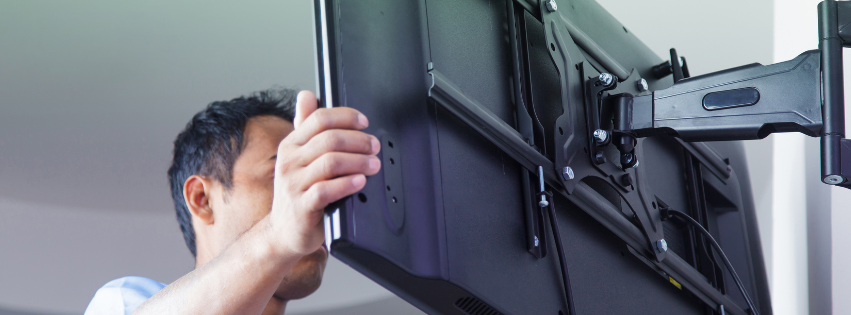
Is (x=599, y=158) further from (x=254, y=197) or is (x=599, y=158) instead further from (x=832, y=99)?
(x=254, y=197)

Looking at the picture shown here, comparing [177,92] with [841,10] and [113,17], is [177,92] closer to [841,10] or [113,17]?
[113,17]

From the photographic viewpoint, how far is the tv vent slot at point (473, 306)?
0.61 m

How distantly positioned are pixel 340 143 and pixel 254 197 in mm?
705

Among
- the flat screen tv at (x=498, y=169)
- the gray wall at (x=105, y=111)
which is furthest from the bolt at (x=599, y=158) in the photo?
the gray wall at (x=105, y=111)

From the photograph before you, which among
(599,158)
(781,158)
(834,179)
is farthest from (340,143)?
A: (781,158)

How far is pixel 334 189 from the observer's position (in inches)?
20.9

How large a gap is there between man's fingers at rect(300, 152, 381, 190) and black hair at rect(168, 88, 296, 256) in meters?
0.75

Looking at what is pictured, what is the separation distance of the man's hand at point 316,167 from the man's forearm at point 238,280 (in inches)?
2.0

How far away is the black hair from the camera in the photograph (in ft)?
4.22

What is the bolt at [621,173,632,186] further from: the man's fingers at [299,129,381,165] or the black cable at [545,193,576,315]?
the man's fingers at [299,129,381,165]

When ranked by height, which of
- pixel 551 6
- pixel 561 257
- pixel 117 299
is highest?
pixel 551 6

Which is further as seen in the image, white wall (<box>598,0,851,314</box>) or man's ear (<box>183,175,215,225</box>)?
man's ear (<box>183,175,215,225</box>)

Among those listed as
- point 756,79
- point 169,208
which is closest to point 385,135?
point 756,79

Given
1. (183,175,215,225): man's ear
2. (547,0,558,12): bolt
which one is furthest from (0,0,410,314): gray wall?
(547,0,558,12): bolt
